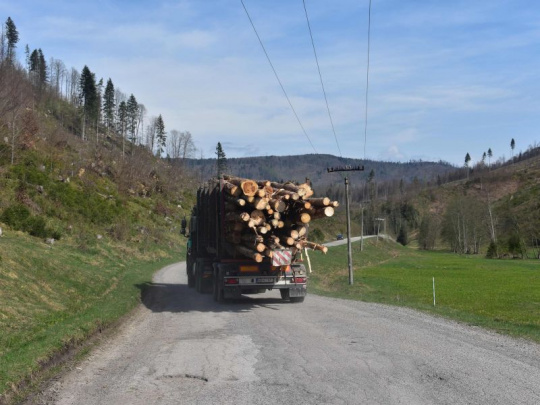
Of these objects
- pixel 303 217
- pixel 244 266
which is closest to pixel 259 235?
pixel 303 217

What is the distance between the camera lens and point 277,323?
512 inches

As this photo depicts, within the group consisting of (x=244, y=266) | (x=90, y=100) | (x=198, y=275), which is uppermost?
(x=90, y=100)

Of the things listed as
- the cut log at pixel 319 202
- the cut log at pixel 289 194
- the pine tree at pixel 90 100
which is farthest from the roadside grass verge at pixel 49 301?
the pine tree at pixel 90 100

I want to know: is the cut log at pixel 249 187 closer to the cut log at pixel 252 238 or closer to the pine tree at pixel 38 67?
the cut log at pixel 252 238

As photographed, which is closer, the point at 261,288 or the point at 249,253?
the point at 249,253

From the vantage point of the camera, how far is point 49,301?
15.7m

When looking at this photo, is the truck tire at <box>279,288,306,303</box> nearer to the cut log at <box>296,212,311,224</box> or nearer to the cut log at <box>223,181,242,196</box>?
the cut log at <box>296,212,311,224</box>

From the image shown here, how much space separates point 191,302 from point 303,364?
10.1 m

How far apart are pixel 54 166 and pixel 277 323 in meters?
38.5

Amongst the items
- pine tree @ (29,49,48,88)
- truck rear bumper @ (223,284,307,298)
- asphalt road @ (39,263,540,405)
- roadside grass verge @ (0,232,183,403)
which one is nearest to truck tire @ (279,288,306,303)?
truck rear bumper @ (223,284,307,298)

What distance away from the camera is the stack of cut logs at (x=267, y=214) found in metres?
15.3

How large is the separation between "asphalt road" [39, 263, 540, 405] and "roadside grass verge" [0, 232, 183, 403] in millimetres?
733

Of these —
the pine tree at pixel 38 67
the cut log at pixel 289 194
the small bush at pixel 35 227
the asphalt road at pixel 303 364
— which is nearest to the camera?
the asphalt road at pixel 303 364

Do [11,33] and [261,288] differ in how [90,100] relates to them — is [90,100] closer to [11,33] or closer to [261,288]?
[11,33]
